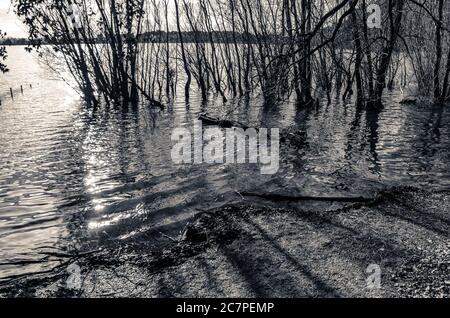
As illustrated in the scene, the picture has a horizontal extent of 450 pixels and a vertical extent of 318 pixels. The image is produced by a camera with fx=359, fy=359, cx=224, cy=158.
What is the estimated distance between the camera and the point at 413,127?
1588 centimetres

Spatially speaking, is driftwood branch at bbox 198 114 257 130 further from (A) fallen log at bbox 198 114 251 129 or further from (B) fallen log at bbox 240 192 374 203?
(B) fallen log at bbox 240 192 374 203

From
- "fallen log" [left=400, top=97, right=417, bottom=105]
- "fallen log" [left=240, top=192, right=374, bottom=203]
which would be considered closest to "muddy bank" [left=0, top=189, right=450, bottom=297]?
"fallen log" [left=240, top=192, right=374, bottom=203]

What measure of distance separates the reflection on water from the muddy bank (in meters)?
0.69

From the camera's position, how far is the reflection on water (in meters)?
6.61

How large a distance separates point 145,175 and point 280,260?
586 cm

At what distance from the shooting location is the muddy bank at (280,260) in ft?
14.2

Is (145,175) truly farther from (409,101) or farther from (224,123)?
(409,101)

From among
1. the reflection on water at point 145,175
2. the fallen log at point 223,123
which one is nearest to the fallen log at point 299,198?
the reflection on water at point 145,175

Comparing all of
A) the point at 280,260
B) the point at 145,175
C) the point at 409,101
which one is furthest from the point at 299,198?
the point at 409,101

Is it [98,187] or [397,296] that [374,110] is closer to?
[98,187]

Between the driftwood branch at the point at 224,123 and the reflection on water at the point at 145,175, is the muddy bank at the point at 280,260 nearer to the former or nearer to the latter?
the reflection on water at the point at 145,175

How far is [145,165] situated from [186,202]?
11.6 ft

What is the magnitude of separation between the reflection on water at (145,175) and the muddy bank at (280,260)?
2.28 ft

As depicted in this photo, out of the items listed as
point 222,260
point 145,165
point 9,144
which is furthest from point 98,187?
point 9,144
